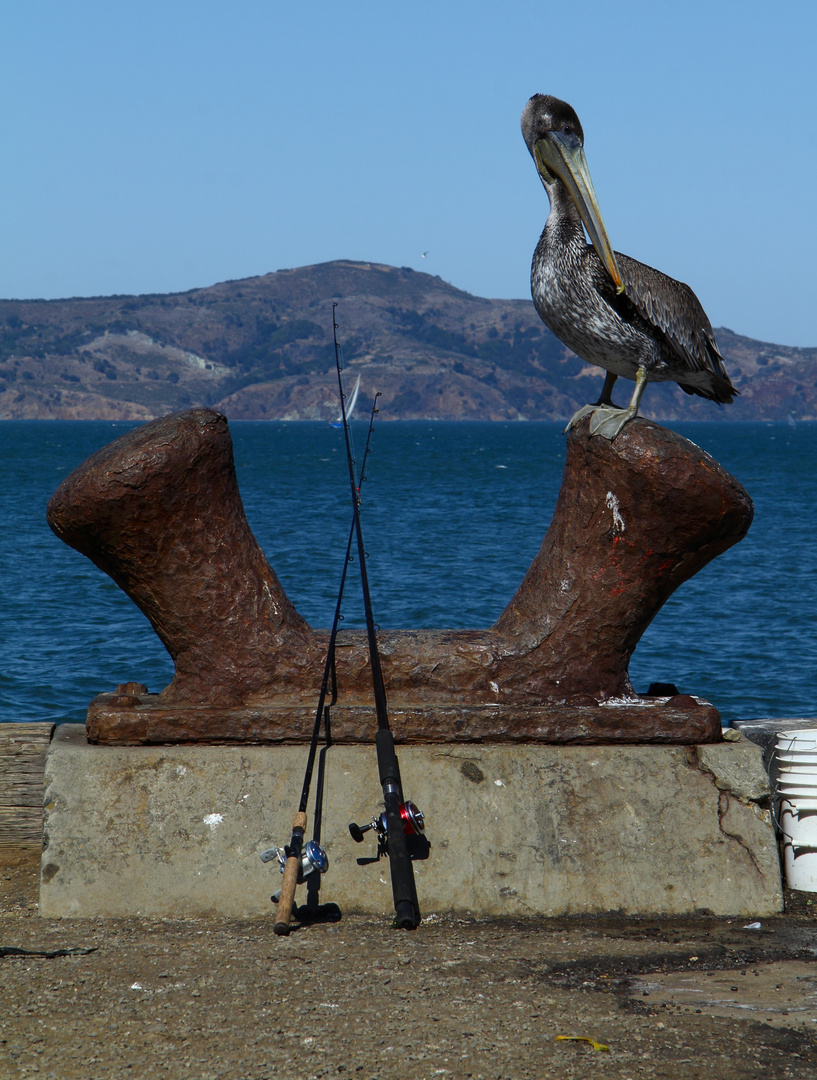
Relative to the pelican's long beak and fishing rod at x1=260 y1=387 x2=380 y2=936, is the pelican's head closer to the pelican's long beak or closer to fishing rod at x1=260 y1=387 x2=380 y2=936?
the pelican's long beak

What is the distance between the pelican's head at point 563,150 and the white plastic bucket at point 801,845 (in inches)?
92.9

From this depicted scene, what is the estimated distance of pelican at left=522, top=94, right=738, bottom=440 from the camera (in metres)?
4.49

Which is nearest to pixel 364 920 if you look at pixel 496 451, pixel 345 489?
pixel 345 489

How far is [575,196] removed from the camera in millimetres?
4633

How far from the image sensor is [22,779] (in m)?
5.03

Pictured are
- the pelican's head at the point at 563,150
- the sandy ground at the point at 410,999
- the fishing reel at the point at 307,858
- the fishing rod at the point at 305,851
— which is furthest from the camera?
the pelican's head at the point at 563,150

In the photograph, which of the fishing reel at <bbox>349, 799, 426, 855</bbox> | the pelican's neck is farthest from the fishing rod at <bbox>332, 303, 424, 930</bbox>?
the pelican's neck

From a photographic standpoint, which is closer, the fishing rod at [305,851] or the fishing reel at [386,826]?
the fishing rod at [305,851]

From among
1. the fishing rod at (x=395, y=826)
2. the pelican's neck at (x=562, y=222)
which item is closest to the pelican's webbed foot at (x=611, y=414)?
the pelican's neck at (x=562, y=222)

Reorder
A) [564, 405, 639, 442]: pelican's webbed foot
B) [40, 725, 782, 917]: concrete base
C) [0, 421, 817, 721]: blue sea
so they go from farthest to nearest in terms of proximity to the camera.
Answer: [0, 421, 817, 721]: blue sea < [564, 405, 639, 442]: pelican's webbed foot < [40, 725, 782, 917]: concrete base

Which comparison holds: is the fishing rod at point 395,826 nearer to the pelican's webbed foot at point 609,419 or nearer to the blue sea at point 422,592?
the pelican's webbed foot at point 609,419

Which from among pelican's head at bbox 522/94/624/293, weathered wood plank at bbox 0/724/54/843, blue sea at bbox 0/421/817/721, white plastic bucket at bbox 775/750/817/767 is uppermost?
pelican's head at bbox 522/94/624/293

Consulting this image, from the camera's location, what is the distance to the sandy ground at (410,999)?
9.87ft

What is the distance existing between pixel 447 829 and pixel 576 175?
2643 mm
